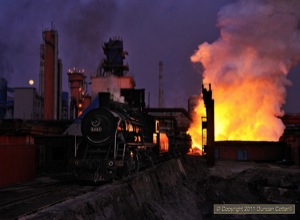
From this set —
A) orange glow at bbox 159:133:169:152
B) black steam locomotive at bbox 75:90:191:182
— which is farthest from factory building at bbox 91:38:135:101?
black steam locomotive at bbox 75:90:191:182

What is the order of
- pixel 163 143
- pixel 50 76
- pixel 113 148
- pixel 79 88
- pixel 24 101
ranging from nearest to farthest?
pixel 113 148 < pixel 163 143 < pixel 50 76 < pixel 24 101 < pixel 79 88

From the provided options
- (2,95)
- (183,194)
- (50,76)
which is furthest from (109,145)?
(2,95)

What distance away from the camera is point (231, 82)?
1831 inches

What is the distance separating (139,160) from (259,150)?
26629mm

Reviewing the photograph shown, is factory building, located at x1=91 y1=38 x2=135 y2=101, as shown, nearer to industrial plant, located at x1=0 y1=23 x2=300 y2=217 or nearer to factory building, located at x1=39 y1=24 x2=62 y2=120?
factory building, located at x1=39 y1=24 x2=62 y2=120

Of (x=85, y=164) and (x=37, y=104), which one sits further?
(x=37, y=104)

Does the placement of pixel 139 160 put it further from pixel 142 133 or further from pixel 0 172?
pixel 0 172

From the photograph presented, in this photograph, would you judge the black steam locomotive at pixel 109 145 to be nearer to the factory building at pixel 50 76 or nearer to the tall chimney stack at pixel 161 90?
the factory building at pixel 50 76

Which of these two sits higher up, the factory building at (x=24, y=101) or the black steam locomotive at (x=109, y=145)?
the factory building at (x=24, y=101)

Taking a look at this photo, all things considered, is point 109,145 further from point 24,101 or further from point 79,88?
point 79,88

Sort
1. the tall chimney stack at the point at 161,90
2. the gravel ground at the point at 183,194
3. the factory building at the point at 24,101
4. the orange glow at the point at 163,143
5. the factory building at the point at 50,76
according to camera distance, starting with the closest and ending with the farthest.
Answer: the gravel ground at the point at 183,194
the orange glow at the point at 163,143
the factory building at the point at 50,76
the factory building at the point at 24,101
the tall chimney stack at the point at 161,90

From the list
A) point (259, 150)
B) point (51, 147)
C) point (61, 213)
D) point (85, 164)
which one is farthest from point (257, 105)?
point (61, 213)

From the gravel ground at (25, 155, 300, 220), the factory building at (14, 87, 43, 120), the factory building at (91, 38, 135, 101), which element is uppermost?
the factory building at (91, 38, 135, 101)

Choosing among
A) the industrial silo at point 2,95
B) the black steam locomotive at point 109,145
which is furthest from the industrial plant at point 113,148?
the industrial silo at point 2,95
